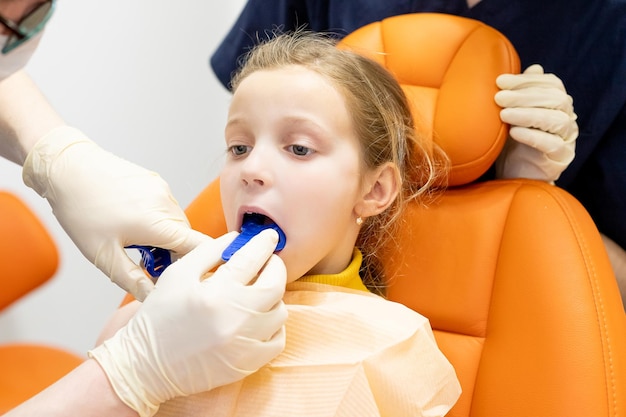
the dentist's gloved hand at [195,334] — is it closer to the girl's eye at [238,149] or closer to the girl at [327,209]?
the girl at [327,209]

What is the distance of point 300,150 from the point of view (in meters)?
1.01

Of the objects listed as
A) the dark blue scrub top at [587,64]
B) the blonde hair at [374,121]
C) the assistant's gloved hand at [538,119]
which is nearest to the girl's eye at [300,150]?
the blonde hair at [374,121]

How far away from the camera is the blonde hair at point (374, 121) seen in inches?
42.4

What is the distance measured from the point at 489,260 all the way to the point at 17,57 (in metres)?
0.87

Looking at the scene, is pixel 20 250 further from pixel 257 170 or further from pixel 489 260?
pixel 489 260

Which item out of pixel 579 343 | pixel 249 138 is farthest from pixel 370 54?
pixel 579 343

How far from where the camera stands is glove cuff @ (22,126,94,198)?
1091 millimetres

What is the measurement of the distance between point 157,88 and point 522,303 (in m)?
1.53

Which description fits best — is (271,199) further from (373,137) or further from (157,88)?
(157,88)

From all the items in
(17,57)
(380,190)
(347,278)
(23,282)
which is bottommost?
(23,282)

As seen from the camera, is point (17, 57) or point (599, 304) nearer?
point (17, 57)

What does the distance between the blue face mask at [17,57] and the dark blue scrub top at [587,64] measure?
1.00 m

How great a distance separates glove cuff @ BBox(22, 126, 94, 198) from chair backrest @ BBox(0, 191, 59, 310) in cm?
35

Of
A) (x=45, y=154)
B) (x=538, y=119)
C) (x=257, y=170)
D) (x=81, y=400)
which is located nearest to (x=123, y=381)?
(x=81, y=400)
